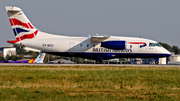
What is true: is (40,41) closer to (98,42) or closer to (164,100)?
(98,42)

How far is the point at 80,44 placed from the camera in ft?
137

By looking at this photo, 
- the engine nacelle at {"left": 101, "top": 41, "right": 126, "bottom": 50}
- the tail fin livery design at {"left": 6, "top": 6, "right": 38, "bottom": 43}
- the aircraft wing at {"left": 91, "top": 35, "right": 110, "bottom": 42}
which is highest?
the tail fin livery design at {"left": 6, "top": 6, "right": 38, "bottom": 43}

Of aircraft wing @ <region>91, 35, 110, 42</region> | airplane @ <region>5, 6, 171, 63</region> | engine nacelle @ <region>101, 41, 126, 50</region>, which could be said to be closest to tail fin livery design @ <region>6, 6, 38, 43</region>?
airplane @ <region>5, 6, 171, 63</region>

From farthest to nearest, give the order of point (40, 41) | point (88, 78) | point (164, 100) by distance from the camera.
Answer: point (40, 41) → point (88, 78) → point (164, 100)

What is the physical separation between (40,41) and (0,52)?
123 meters

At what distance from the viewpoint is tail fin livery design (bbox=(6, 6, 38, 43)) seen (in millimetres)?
41500

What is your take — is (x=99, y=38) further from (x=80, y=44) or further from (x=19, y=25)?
(x=19, y=25)

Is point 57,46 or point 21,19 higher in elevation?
point 21,19

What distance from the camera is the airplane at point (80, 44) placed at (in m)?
41.2

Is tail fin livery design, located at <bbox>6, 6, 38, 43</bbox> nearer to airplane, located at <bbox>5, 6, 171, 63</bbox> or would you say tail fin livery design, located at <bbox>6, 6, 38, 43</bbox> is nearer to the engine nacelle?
airplane, located at <bbox>5, 6, 171, 63</bbox>

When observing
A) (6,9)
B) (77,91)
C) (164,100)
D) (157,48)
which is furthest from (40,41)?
(164,100)

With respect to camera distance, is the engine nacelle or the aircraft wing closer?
the engine nacelle

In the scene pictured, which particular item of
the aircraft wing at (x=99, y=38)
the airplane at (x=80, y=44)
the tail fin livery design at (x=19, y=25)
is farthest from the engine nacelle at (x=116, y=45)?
the tail fin livery design at (x=19, y=25)

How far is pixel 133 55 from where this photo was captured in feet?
138
